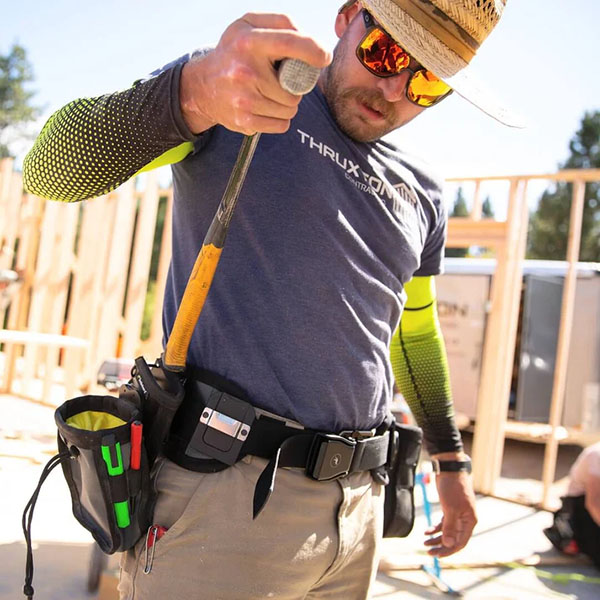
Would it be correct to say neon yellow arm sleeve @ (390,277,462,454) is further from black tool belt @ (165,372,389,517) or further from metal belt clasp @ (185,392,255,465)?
metal belt clasp @ (185,392,255,465)

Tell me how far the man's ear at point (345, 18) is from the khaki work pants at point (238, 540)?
3.51 ft

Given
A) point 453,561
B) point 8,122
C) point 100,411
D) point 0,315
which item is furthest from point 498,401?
point 8,122

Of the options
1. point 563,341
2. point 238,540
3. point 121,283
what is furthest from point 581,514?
point 121,283

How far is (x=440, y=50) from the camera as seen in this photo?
126 cm

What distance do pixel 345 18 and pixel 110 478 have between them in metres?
1.22

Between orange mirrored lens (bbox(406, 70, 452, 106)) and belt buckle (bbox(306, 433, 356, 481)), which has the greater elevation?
orange mirrored lens (bbox(406, 70, 452, 106))

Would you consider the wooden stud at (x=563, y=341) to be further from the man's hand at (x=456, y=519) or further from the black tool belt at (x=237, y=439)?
the black tool belt at (x=237, y=439)

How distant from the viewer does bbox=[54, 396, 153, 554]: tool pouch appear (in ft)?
3.93

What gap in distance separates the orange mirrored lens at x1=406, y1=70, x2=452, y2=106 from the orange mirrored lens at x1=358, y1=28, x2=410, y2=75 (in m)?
0.06

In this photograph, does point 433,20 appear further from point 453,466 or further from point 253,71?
point 453,466

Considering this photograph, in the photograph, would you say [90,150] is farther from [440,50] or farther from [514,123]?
[514,123]

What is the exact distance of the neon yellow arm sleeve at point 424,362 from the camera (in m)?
1.97

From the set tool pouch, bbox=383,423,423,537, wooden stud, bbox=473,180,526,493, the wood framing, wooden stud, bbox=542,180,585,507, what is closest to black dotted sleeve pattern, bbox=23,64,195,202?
tool pouch, bbox=383,423,423,537

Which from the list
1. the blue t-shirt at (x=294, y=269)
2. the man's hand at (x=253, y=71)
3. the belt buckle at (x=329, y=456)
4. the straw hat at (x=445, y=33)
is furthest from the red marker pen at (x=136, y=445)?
the straw hat at (x=445, y=33)
